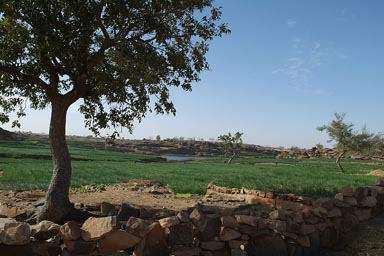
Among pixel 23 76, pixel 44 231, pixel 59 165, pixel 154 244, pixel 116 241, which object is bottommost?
pixel 154 244

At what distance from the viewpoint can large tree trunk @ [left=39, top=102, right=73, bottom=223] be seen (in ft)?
34.7

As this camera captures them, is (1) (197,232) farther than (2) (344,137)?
No

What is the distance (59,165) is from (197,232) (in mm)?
5290

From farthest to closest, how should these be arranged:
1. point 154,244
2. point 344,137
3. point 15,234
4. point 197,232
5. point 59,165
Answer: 1. point 344,137
2. point 59,165
3. point 197,232
4. point 154,244
5. point 15,234

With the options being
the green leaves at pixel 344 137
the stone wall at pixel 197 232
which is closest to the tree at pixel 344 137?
the green leaves at pixel 344 137

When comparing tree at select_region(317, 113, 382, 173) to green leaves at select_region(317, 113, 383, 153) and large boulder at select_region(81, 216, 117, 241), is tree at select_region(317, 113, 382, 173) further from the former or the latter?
large boulder at select_region(81, 216, 117, 241)

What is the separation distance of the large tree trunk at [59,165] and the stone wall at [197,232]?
1.15 meters

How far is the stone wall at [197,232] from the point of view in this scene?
19.9 feet

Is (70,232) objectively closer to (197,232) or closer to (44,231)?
(44,231)

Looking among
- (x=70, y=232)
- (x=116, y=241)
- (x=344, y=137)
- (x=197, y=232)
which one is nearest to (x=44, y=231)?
(x=70, y=232)

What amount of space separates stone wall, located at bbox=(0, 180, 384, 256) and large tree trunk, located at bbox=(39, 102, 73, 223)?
1.15 metres

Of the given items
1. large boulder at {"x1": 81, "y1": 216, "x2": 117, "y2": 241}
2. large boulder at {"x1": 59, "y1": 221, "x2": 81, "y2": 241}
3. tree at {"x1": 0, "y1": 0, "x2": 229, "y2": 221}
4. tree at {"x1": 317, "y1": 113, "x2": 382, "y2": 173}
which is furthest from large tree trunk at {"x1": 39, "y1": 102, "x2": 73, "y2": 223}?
tree at {"x1": 317, "y1": 113, "x2": 382, "y2": 173}

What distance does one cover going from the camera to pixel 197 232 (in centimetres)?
720

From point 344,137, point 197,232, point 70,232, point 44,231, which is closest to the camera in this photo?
point 70,232
